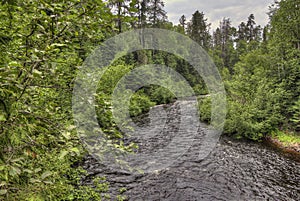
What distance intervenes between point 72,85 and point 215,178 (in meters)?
7.92

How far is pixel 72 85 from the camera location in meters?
2.25

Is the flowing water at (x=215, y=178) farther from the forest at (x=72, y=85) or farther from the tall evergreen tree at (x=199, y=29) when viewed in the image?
the tall evergreen tree at (x=199, y=29)

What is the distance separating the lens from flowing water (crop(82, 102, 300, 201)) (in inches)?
289

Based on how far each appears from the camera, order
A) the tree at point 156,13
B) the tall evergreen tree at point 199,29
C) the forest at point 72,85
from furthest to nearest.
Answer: the tall evergreen tree at point 199,29 → the tree at point 156,13 → the forest at point 72,85

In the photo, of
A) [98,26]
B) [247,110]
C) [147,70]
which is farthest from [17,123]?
[147,70]

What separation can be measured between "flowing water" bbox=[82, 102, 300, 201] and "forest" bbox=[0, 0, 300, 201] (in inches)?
33.2

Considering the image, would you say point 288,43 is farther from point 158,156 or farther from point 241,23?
point 241,23

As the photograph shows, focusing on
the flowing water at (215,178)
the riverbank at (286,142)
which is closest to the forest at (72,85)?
the riverbank at (286,142)

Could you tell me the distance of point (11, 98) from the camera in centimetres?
157

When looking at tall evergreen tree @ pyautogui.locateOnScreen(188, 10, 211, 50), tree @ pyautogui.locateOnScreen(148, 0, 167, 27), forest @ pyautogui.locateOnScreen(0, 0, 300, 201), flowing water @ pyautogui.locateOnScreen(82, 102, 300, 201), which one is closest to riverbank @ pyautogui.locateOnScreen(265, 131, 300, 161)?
forest @ pyautogui.locateOnScreen(0, 0, 300, 201)

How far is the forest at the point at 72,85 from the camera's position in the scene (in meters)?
1.63

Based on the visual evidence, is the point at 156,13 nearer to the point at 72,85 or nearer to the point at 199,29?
the point at 199,29

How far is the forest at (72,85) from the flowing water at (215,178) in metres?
0.84

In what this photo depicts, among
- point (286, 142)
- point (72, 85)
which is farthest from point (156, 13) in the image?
point (72, 85)
